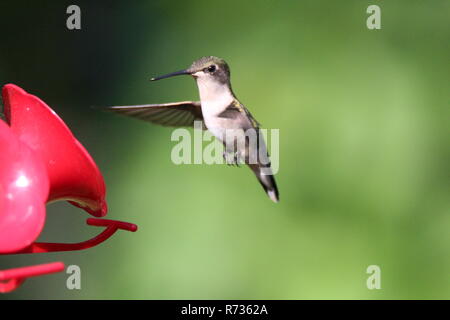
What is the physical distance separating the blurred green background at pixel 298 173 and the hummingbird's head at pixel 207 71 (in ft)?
5.41

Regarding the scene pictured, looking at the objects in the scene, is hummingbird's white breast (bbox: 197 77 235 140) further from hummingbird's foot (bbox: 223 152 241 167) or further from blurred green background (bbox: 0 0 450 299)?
blurred green background (bbox: 0 0 450 299)

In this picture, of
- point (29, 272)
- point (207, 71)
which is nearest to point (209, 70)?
point (207, 71)

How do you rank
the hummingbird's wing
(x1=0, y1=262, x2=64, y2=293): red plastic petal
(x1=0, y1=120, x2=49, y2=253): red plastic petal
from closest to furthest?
(x1=0, y1=262, x2=64, y2=293): red plastic petal < (x1=0, y1=120, x2=49, y2=253): red plastic petal < the hummingbird's wing

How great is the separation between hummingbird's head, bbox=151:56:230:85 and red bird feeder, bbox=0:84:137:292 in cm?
52

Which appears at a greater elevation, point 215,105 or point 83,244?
point 215,105

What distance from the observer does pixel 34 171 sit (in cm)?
206

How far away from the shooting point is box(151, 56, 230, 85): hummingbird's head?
2568 millimetres

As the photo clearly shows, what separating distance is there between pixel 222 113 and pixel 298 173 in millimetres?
1641

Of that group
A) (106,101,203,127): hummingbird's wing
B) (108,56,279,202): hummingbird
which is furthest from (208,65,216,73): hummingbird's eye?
(106,101,203,127): hummingbird's wing

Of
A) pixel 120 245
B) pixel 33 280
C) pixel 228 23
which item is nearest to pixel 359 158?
pixel 228 23

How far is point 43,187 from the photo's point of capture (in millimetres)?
2002

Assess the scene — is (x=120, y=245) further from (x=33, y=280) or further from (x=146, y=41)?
(x=146, y=41)

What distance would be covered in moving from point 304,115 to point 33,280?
2.05m

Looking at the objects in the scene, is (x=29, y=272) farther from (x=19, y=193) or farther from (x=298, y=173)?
(x=298, y=173)
